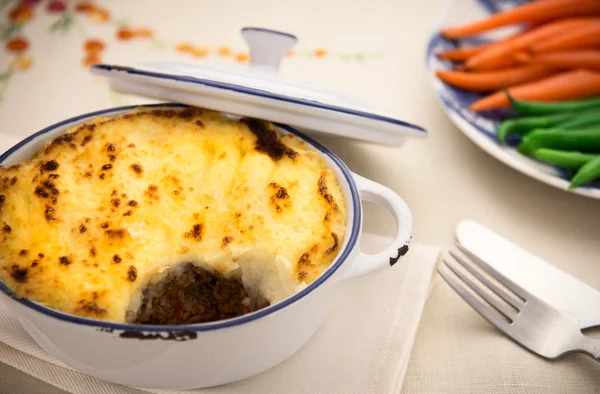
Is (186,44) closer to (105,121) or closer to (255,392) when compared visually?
(105,121)

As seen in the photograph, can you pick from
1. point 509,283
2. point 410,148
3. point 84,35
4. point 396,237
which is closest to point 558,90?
point 410,148

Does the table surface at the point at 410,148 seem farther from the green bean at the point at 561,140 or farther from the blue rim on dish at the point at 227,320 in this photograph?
the blue rim on dish at the point at 227,320

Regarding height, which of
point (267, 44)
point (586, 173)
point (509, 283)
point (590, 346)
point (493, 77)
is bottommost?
point (590, 346)

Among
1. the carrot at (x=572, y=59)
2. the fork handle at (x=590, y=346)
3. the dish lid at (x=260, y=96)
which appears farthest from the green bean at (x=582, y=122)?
the fork handle at (x=590, y=346)

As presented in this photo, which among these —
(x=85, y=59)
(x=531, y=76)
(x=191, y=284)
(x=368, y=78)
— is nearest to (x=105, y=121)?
(x=191, y=284)

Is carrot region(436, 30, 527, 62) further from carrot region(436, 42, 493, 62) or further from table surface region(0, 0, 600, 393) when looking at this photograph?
table surface region(0, 0, 600, 393)

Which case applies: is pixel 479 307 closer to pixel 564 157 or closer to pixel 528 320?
pixel 528 320
